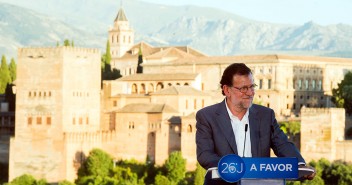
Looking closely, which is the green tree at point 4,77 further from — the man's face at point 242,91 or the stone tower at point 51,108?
the man's face at point 242,91

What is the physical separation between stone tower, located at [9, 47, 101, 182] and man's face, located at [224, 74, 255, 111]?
4056 centimetres

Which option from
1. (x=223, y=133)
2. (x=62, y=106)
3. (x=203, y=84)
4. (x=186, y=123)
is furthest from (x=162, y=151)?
(x=223, y=133)

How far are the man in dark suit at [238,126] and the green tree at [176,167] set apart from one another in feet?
120

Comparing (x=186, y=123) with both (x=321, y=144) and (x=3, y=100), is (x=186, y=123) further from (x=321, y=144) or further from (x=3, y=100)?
(x=3, y=100)

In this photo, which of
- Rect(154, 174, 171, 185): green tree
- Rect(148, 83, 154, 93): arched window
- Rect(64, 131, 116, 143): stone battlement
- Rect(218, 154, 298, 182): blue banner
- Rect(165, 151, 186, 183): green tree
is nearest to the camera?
Rect(218, 154, 298, 182): blue banner

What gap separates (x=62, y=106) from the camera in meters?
46.4

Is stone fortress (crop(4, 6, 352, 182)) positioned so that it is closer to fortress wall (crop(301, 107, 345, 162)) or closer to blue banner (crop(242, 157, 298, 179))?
fortress wall (crop(301, 107, 345, 162))

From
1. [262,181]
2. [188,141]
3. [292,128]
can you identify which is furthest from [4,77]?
[262,181]

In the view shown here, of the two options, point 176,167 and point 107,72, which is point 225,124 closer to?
point 176,167

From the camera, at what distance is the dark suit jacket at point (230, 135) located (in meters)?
5.05

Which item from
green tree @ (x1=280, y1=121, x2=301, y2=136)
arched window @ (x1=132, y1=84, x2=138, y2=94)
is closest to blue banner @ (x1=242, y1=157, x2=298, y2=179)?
green tree @ (x1=280, y1=121, x2=301, y2=136)

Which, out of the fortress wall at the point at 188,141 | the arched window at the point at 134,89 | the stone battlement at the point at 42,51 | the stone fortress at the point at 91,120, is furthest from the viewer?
the arched window at the point at 134,89

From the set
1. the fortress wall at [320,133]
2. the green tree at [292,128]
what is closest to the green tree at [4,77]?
Answer: the green tree at [292,128]

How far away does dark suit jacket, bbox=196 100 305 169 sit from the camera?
5.05 metres
